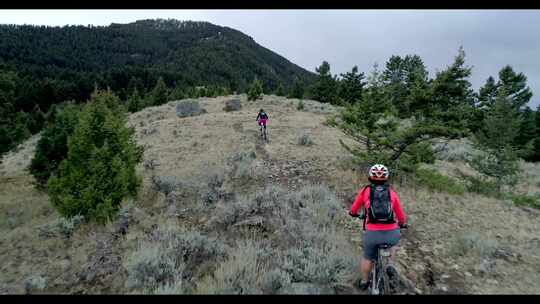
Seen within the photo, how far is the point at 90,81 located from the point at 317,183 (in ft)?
304

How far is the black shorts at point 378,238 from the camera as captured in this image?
483 centimetres

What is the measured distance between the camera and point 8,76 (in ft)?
68.2

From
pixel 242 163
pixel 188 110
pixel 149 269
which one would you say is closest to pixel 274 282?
pixel 149 269

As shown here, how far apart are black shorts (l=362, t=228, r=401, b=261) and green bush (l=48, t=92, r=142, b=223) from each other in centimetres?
738

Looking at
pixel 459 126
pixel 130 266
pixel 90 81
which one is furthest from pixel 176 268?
pixel 90 81

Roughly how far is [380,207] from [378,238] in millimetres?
495

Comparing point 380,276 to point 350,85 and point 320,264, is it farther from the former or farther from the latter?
point 350,85

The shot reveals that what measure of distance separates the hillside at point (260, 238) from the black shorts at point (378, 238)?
792 mm

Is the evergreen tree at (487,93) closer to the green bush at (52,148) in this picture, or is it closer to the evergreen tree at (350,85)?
the evergreen tree at (350,85)

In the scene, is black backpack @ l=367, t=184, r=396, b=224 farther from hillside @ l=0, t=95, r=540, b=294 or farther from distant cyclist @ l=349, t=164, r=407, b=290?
hillside @ l=0, t=95, r=540, b=294

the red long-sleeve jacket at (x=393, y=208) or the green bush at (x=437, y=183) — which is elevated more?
the red long-sleeve jacket at (x=393, y=208)

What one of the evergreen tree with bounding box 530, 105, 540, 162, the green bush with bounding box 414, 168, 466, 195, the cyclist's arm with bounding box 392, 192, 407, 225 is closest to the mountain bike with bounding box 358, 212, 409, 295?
the cyclist's arm with bounding box 392, 192, 407, 225

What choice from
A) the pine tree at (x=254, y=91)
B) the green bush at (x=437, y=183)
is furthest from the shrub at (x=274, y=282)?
→ the pine tree at (x=254, y=91)
